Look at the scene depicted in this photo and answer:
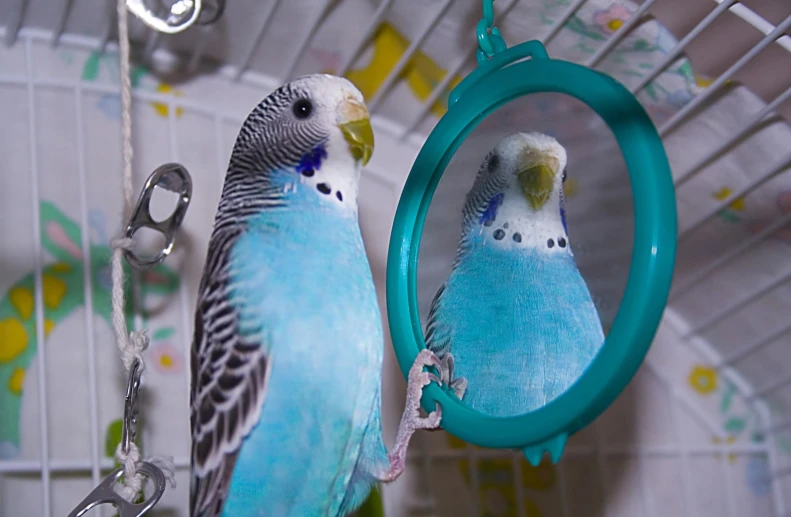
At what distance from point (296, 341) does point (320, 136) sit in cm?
27

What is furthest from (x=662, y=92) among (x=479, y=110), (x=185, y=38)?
(x=185, y=38)

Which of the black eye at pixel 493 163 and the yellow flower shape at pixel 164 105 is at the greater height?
the black eye at pixel 493 163

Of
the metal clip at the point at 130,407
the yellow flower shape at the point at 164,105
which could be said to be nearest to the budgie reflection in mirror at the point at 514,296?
the metal clip at the point at 130,407

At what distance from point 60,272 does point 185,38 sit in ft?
1.63

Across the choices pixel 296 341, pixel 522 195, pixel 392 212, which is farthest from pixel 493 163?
pixel 392 212

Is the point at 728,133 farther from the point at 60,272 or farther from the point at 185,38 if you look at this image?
the point at 60,272

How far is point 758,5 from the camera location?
935 millimetres

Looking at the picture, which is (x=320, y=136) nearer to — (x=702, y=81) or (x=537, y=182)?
(x=537, y=182)

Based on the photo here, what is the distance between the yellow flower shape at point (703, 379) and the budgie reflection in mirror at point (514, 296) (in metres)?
0.92

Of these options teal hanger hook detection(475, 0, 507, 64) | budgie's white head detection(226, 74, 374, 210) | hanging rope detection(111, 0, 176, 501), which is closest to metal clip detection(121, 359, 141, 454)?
hanging rope detection(111, 0, 176, 501)

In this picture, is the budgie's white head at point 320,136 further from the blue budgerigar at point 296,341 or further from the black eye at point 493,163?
the black eye at point 493,163

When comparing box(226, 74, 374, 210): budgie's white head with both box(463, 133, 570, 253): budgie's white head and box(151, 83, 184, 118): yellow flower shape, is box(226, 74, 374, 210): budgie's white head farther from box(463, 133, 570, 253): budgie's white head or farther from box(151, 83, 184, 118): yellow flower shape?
box(151, 83, 184, 118): yellow flower shape

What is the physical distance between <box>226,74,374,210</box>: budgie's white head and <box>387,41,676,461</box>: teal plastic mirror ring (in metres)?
0.09

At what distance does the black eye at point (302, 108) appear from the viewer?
88cm
